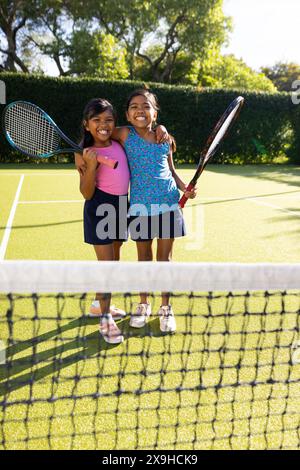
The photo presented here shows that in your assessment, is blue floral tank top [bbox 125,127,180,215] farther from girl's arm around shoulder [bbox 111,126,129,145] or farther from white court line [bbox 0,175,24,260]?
white court line [bbox 0,175,24,260]

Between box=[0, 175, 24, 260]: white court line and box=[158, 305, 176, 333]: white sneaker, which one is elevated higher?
box=[0, 175, 24, 260]: white court line

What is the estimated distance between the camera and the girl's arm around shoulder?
2.96 meters

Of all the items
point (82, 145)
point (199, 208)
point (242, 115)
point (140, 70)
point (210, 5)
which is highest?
point (210, 5)

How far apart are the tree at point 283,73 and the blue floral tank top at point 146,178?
43.8 m

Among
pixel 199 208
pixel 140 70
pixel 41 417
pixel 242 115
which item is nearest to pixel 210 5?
pixel 140 70

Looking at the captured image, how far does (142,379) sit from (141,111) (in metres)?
1.51

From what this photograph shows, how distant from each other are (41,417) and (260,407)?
1.01m

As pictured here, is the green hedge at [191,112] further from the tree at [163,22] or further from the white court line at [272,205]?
the tree at [163,22]

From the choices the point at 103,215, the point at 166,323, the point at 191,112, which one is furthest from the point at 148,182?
the point at 191,112

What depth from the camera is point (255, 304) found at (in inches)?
144

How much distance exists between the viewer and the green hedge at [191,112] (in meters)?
14.9

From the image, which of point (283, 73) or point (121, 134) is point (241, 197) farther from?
point (283, 73)

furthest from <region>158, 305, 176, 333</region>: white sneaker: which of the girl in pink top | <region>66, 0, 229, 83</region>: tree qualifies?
<region>66, 0, 229, 83</region>: tree
